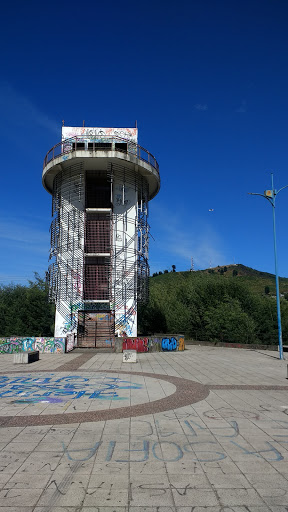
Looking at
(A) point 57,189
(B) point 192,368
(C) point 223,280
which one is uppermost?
(A) point 57,189

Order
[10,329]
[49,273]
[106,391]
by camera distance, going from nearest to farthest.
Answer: [106,391]
[49,273]
[10,329]

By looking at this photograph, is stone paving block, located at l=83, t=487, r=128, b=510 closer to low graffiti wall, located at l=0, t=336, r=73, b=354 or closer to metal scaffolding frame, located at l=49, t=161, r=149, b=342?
low graffiti wall, located at l=0, t=336, r=73, b=354

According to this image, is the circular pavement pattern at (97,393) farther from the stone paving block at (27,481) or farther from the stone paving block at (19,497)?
the stone paving block at (19,497)

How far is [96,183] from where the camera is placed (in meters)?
38.3

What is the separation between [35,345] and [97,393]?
17.3 metres

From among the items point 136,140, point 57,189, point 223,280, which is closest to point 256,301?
point 223,280

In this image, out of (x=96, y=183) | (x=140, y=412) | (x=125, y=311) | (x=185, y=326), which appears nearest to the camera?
(x=140, y=412)

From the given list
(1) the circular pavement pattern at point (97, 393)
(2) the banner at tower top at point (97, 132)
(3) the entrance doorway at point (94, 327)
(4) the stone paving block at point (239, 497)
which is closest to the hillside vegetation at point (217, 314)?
(3) the entrance doorway at point (94, 327)

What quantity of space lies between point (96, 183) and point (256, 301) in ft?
79.1

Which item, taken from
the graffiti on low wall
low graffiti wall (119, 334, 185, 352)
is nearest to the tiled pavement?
low graffiti wall (119, 334, 185, 352)

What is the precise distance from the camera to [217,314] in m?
38.8

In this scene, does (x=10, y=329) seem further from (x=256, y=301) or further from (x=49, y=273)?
(x=256, y=301)

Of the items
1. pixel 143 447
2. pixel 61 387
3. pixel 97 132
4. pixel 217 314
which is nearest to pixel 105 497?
pixel 143 447

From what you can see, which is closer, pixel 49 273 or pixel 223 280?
pixel 49 273
